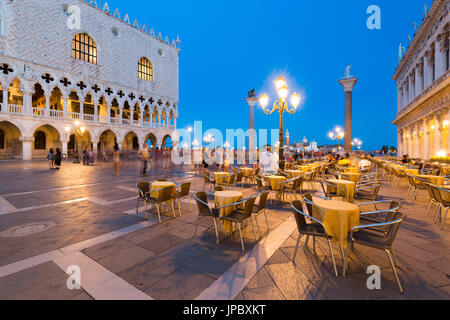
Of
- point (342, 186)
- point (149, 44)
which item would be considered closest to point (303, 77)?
point (149, 44)

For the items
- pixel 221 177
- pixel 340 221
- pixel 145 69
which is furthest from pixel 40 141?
pixel 340 221

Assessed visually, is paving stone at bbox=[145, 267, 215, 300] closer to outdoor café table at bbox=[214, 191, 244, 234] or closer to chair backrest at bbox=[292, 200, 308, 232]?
outdoor café table at bbox=[214, 191, 244, 234]

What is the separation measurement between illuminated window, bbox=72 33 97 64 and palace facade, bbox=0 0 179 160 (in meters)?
0.11

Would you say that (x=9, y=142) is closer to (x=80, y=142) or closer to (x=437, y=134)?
(x=80, y=142)

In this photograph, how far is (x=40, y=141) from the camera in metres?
24.4

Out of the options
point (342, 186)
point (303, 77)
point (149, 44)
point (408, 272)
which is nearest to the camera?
point (408, 272)

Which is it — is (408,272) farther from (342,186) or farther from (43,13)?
(43,13)

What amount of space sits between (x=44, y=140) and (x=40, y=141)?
427mm

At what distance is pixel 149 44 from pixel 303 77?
134 metres

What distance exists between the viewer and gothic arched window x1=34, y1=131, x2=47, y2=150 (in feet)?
78.8

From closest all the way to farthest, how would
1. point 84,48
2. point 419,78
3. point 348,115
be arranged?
point 419,78
point 348,115
point 84,48

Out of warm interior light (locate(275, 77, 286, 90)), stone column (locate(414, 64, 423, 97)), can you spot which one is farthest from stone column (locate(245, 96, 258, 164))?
stone column (locate(414, 64, 423, 97))

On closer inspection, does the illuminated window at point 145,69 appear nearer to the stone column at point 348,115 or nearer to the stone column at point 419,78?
the stone column at point 348,115

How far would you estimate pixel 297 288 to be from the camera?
7.58 ft
